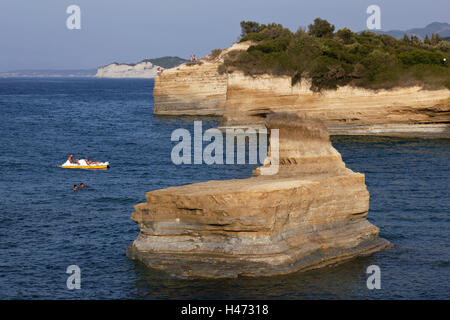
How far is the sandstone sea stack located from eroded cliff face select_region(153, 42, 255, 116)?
259ft

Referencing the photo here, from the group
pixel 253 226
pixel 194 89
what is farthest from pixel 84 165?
pixel 194 89

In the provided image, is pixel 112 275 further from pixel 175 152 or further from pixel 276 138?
pixel 175 152

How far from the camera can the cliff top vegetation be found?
261 ft

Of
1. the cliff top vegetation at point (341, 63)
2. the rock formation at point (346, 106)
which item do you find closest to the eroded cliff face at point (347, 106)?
the rock formation at point (346, 106)

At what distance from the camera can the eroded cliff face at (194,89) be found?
110375 millimetres

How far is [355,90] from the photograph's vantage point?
8062 cm

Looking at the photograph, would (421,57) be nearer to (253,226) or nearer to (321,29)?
(321,29)

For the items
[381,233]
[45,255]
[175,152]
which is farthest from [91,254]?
[175,152]

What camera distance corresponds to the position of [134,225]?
126 ft

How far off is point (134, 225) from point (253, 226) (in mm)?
12432
